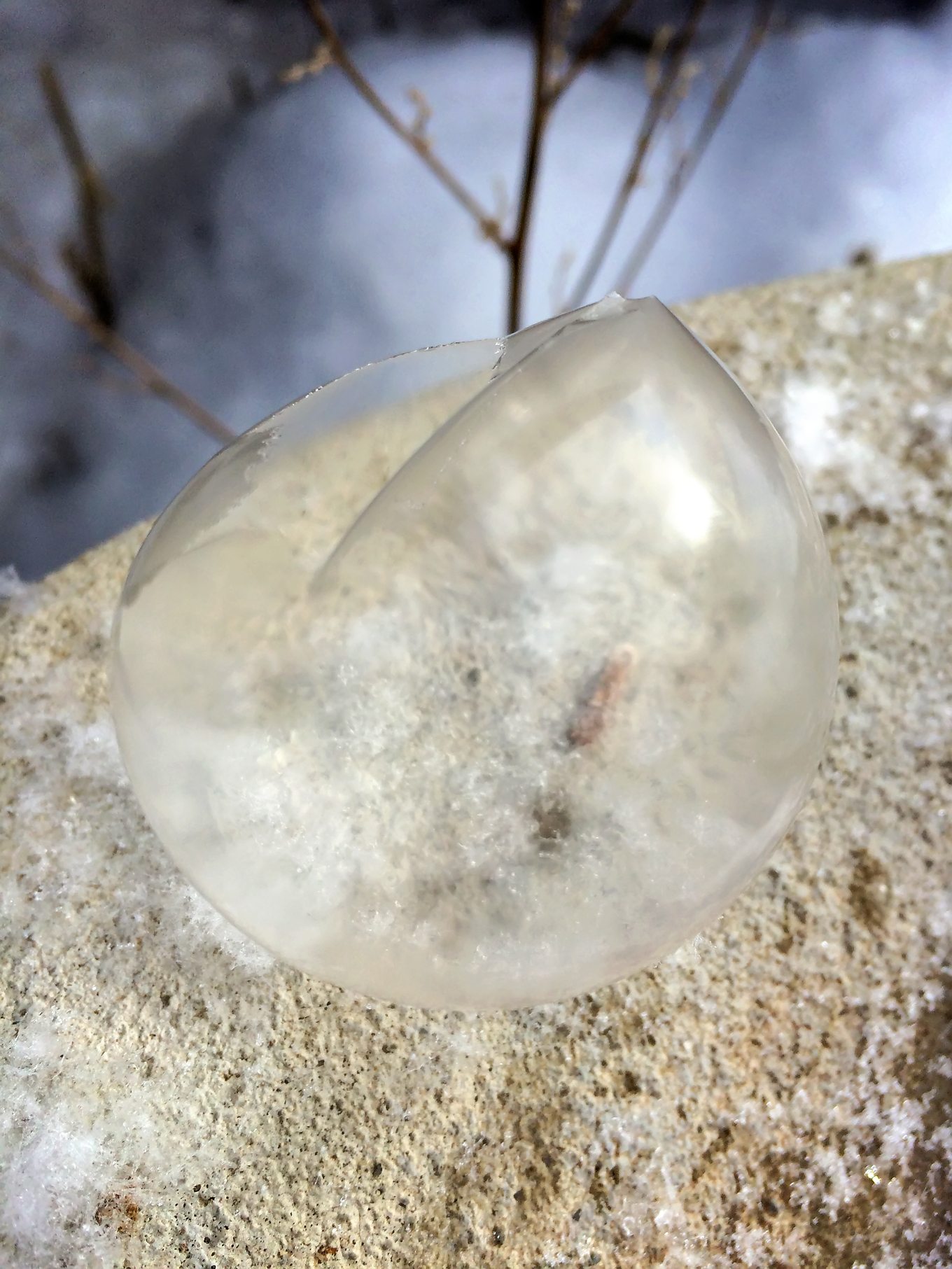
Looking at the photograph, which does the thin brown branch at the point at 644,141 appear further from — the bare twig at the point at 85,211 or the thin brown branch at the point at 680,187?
the bare twig at the point at 85,211

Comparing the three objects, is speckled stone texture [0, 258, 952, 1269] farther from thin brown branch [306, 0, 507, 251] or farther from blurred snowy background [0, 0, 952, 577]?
blurred snowy background [0, 0, 952, 577]

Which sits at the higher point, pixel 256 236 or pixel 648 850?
pixel 648 850

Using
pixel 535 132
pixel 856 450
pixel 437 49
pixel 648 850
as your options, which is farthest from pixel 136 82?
pixel 648 850

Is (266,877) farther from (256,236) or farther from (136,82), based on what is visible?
(136,82)

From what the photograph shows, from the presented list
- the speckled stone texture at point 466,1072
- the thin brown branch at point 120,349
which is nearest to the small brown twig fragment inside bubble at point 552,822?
the speckled stone texture at point 466,1072

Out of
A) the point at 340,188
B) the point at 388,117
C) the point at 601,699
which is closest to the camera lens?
the point at 601,699

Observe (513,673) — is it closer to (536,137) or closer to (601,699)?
(601,699)

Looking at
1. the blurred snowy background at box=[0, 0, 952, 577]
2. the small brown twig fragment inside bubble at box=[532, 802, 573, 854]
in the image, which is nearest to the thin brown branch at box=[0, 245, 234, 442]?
the blurred snowy background at box=[0, 0, 952, 577]

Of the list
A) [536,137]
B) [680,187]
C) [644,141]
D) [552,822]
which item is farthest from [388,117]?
[552,822]
